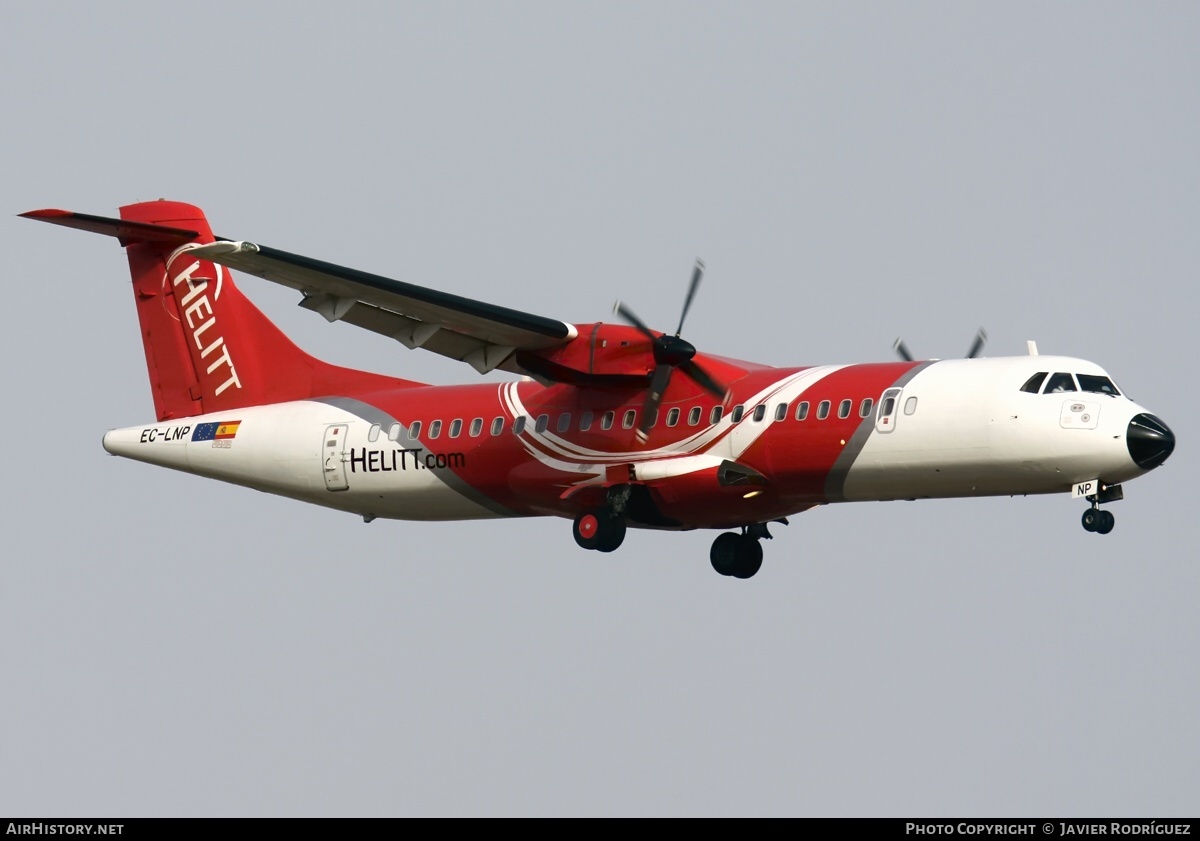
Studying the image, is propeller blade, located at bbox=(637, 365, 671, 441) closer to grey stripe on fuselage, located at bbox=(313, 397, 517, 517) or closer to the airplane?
the airplane

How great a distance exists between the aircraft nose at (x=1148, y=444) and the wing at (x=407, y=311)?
694cm

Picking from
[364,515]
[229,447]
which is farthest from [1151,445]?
[229,447]

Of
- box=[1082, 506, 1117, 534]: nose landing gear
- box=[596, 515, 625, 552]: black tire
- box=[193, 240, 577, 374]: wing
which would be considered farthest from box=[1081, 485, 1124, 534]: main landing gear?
box=[193, 240, 577, 374]: wing

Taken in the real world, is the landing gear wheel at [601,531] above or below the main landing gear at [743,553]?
below

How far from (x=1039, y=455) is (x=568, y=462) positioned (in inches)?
237

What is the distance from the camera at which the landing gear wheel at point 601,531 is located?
73.8 feet

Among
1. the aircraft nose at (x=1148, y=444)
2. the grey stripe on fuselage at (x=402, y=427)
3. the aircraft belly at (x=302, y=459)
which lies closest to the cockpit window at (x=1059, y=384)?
the aircraft nose at (x=1148, y=444)

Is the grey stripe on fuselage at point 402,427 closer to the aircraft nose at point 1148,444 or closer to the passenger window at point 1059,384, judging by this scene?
the passenger window at point 1059,384

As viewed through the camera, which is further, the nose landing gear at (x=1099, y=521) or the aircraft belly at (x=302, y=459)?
the aircraft belly at (x=302, y=459)

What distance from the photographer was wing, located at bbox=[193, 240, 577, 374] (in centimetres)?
2059

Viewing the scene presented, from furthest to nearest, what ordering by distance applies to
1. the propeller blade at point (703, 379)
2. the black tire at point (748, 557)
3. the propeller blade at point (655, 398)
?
the black tire at point (748, 557), the propeller blade at point (655, 398), the propeller blade at point (703, 379)

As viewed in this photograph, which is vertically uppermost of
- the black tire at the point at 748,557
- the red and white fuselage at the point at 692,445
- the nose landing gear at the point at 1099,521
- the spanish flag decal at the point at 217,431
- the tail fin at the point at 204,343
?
the tail fin at the point at 204,343

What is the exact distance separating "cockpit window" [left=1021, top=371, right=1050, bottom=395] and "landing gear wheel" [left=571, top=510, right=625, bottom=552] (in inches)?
208

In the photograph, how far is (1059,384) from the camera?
20500mm
